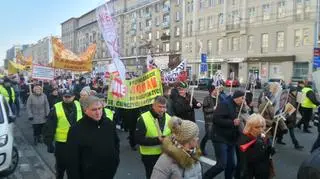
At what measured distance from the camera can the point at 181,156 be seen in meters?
3.41

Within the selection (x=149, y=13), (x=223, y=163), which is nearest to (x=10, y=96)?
(x=223, y=163)

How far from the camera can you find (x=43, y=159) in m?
8.91

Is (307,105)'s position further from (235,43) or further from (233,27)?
(233,27)

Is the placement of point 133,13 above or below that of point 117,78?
above

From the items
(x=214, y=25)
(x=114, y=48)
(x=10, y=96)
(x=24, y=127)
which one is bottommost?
(x=24, y=127)

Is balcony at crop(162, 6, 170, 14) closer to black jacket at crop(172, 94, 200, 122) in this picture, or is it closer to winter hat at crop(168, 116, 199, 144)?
black jacket at crop(172, 94, 200, 122)

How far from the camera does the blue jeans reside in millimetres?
6273

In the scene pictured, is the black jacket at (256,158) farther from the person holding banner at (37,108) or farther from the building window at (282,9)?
the building window at (282,9)

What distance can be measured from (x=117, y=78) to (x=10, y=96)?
22.9 ft

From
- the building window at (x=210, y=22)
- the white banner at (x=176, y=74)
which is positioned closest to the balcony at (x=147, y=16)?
the building window at (x=210, y=22)

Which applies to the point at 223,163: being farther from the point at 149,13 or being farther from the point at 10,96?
the point at 149,13

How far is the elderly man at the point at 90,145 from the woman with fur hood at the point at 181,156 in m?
0.87

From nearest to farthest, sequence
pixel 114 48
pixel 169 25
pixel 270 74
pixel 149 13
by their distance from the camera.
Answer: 1. pixel 114 48
2. pixel 270 74
3. pixel 169 25
4. pixel 149 13

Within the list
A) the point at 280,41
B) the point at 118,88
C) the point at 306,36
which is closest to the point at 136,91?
the point at 118,88
